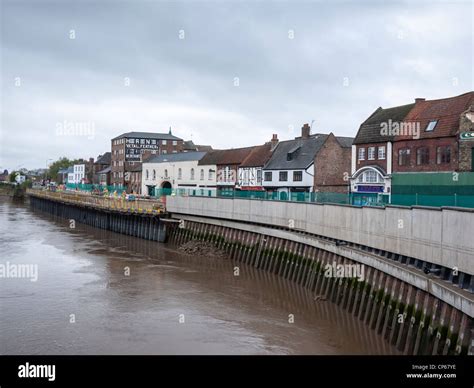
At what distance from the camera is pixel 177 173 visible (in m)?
79.6

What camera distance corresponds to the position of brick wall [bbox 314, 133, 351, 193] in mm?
55406

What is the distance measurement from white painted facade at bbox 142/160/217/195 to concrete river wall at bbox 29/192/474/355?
90.6 feet

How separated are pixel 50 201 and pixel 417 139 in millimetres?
72372

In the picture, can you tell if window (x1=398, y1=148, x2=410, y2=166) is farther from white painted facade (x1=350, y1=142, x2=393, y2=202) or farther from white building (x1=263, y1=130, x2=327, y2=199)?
white building (x1=263, y1=130, x2=327, y2=199)

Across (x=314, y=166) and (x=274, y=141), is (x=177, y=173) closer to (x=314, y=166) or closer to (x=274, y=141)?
(x=274, y=141)

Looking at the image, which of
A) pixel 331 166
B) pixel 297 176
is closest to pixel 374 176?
pixel 331 166

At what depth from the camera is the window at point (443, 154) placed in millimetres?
41375

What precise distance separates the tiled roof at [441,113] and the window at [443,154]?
3.65 feet

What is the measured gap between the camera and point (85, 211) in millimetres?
74625

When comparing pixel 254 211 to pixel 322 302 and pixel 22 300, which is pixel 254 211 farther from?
pixel 22 300

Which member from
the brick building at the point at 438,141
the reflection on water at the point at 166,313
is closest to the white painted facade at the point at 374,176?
the brick building at the point at 438,141

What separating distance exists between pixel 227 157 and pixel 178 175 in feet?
39.6

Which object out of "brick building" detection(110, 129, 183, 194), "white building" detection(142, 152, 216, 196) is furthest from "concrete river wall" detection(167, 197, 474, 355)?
"brick building" detection(110, 129, 183, 194)


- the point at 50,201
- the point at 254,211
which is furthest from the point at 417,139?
the point at 50,201
